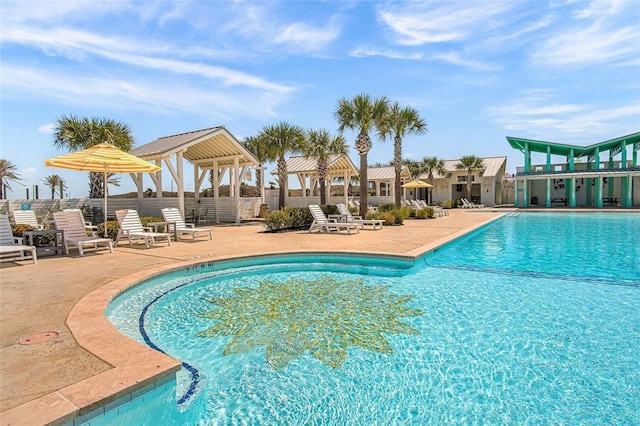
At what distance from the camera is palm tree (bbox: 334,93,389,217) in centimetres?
1914

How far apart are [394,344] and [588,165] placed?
1684 inches

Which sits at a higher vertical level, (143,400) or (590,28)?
(590,28)

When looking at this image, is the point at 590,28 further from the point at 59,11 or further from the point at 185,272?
the point at 59,11

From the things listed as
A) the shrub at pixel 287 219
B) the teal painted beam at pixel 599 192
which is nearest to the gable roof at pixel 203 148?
the shrub at pixel 287 219

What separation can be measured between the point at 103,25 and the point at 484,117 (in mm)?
21864

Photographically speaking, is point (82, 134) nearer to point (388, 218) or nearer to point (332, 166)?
point (332, 166)

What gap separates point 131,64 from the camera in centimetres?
1292

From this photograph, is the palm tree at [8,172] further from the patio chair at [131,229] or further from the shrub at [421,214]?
the shrub at [421,214]

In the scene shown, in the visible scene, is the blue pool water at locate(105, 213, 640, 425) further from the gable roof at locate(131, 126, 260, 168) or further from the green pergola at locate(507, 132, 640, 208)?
the green pergola at locate(507, 132, 640, 208)

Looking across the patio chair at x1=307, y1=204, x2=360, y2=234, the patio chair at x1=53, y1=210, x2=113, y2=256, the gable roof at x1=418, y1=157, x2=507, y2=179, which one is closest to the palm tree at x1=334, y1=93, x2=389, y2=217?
the patio chair at x1=307, y1=204, x2=360, y2=234

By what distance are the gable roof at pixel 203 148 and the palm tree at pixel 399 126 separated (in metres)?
8.86

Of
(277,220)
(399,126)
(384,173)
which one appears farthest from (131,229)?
(384,173)

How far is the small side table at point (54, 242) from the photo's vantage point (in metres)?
8.56

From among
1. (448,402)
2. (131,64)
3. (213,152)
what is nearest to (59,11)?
(131,64)
